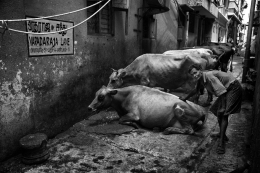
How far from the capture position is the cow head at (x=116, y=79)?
6.81m

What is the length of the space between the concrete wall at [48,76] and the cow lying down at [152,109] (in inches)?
32.1

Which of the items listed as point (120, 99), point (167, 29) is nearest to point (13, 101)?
point (120, 99)

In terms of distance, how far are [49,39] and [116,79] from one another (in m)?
2.56

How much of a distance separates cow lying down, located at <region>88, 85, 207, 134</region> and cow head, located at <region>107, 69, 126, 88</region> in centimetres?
110

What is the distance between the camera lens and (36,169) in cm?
383

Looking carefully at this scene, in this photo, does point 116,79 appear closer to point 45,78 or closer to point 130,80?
point 130,80

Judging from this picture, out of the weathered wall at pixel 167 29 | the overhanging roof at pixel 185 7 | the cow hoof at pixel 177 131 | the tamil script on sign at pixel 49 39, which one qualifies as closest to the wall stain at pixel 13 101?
the tamil script on sign at pixel 49 39

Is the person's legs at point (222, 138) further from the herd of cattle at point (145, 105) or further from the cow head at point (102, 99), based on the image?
the cow head at point (102, 99)

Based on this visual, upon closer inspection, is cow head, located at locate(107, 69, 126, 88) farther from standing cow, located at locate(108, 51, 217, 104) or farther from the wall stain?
the wall stain

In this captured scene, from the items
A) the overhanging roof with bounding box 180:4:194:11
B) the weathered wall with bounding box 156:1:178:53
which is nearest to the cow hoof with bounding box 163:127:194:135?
the weathered wall with bounding box 156:1:178:53

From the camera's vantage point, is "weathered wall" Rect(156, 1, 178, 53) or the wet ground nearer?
the wet ground

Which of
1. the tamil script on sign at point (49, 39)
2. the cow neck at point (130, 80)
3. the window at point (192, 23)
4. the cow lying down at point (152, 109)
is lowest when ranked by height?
the cow lying down at point (152, 109)

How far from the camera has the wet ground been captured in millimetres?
3834

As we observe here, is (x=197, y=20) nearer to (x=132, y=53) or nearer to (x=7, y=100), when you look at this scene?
(x=132, y=53)
